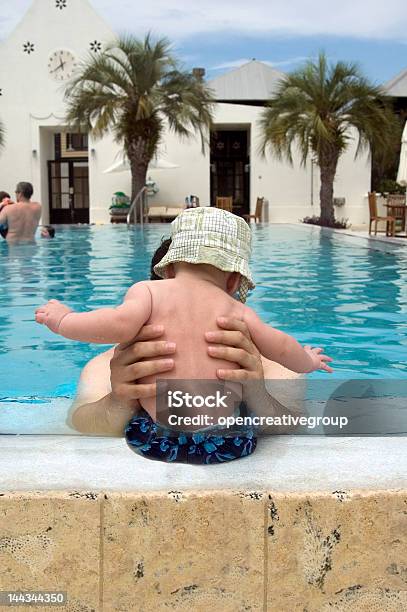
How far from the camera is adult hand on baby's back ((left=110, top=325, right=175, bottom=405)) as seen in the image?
1.84 metres

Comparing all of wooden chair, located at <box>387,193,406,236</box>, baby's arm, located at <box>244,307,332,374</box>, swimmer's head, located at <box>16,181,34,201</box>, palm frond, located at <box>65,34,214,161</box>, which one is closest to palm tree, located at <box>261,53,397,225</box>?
wooden chair, located at <box>387,193,406,236</box>

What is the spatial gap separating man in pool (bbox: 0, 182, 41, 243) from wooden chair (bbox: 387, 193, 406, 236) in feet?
23.0

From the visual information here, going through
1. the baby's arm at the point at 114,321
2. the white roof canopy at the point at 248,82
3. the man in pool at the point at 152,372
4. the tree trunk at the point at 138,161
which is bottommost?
the man in pool at the point at 152,372

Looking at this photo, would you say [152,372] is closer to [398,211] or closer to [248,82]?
[398,211]

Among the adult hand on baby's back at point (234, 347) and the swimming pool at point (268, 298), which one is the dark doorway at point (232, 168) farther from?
the adult hand on baby's back at point (234, 347)

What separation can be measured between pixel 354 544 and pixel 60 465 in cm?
63

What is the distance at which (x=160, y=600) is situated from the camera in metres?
1.51

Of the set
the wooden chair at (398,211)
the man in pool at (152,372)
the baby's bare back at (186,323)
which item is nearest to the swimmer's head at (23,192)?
the wooden chair at (398,211)

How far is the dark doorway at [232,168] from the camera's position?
29.4 metres

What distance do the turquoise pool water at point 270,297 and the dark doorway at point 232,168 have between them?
15965 mm

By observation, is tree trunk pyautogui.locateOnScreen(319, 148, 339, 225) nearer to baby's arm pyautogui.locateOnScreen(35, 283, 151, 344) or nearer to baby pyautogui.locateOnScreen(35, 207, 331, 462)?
baby pyautogui.locateOnScreen(35, 207, 331, 462)

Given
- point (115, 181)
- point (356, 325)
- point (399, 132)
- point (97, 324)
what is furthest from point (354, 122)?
point (97, 324)

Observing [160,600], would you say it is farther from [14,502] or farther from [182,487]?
[14,502]

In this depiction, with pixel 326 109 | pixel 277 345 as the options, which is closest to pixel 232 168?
pixel 326 109
